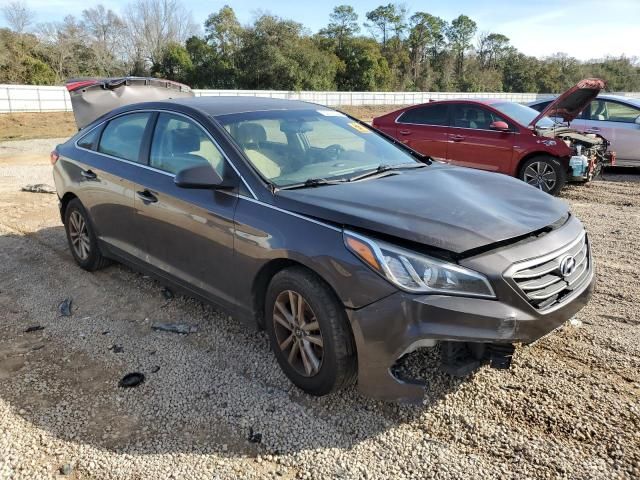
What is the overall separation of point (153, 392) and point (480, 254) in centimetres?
210

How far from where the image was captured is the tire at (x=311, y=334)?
2719 mm

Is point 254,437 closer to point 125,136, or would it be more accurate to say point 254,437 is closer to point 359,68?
point 125,136

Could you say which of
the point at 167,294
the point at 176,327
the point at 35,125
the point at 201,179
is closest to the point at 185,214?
the point at 201,179

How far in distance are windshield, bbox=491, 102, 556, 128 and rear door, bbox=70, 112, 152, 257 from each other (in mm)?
6450

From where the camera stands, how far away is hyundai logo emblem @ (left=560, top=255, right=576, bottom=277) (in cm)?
278

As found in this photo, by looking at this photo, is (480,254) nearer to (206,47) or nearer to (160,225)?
Result: (160,225)

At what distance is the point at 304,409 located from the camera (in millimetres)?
2963

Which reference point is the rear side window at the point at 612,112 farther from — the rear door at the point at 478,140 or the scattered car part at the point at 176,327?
the scattered car part at the point at 176,327

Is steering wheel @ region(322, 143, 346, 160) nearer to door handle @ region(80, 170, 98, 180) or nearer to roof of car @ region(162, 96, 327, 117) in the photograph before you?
roof of car @ region(162, 96, 327, 117)

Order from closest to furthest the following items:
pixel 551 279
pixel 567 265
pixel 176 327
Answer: pixel 551 279, pixel 567 265, pixel 176 327

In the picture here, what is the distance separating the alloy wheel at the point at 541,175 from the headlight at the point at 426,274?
6391 mm

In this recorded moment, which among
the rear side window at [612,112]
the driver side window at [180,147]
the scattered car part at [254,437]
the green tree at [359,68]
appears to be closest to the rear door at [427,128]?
the rear side window at [612,112]

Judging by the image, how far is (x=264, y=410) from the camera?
2.96m

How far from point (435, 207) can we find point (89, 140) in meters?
3.63
